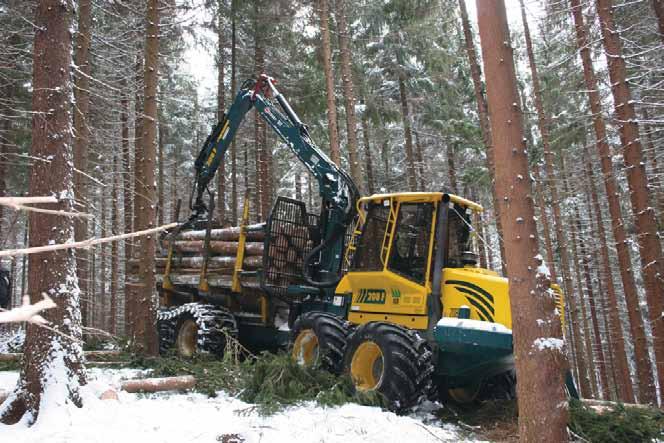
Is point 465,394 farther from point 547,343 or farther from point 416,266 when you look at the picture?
point 547,343

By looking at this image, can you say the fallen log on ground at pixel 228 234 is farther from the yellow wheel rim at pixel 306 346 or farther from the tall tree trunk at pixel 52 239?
the tall tree trunk at pixel 52 239

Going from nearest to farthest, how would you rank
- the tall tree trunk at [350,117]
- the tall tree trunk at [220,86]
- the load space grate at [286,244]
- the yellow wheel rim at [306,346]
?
the yellow wheel rim at [306,346], the load space grate at [286,244], the tall tree trunk at [350,117], the tall tree trunk at [220,86]

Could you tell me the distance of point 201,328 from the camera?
9.19 m

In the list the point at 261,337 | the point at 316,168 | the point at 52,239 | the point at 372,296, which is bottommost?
the point at 261,337

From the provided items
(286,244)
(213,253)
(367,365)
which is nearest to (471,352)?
(367,365)

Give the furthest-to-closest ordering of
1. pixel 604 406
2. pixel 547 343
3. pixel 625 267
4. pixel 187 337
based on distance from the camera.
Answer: pixel 625 267, pixel 187 337, pixel 604 406, pixel 547 343

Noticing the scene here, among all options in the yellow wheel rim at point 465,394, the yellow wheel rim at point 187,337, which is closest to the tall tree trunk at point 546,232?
the yellow wheel rim at point 465,394

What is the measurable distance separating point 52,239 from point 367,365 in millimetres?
4067

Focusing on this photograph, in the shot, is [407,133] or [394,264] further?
[407,133]

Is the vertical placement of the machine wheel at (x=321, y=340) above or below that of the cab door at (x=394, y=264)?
below

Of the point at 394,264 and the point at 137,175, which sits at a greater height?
the point at 137,175

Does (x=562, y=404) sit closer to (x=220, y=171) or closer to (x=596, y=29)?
(x=596, y=29)

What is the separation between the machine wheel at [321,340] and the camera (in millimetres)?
7164

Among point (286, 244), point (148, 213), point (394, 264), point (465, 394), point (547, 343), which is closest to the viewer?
point (547, 343)
